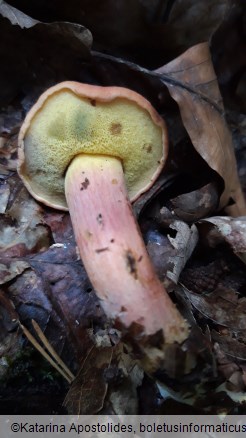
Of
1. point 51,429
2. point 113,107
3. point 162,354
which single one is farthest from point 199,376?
point 113,107

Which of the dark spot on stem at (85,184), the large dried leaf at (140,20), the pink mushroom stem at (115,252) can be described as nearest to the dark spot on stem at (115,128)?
the pink mushroom stem at (115,252)

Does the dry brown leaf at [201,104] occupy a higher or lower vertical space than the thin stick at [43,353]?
higher

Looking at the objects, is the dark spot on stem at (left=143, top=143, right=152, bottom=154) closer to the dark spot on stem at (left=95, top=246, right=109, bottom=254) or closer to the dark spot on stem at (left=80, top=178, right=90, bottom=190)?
the dark spot on stem at (left=80, top=178, right=90, bottom=190)

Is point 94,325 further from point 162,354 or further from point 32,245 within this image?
point 32,245

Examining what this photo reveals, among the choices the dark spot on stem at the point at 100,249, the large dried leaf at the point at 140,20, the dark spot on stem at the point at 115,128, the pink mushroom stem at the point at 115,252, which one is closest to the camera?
the pink mushroom stem at the point at 115,252

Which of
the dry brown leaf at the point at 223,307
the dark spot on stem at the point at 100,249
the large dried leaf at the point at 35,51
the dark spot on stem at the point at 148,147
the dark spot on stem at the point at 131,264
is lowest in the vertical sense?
the dry brown leaf at the point at 223,307

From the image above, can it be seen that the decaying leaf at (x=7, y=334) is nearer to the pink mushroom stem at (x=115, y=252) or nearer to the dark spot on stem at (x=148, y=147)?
the pink mushroom stem at (x=115, y=252)

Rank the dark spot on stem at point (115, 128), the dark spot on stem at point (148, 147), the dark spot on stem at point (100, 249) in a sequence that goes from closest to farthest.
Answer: the dark spot on stem at point (100, 249) < the dark spot on stem at point (115, 128) < the dark spot on stem at point (148, 147)

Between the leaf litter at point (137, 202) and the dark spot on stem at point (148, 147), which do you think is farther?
the dark spot on stem at point (148, 147)
